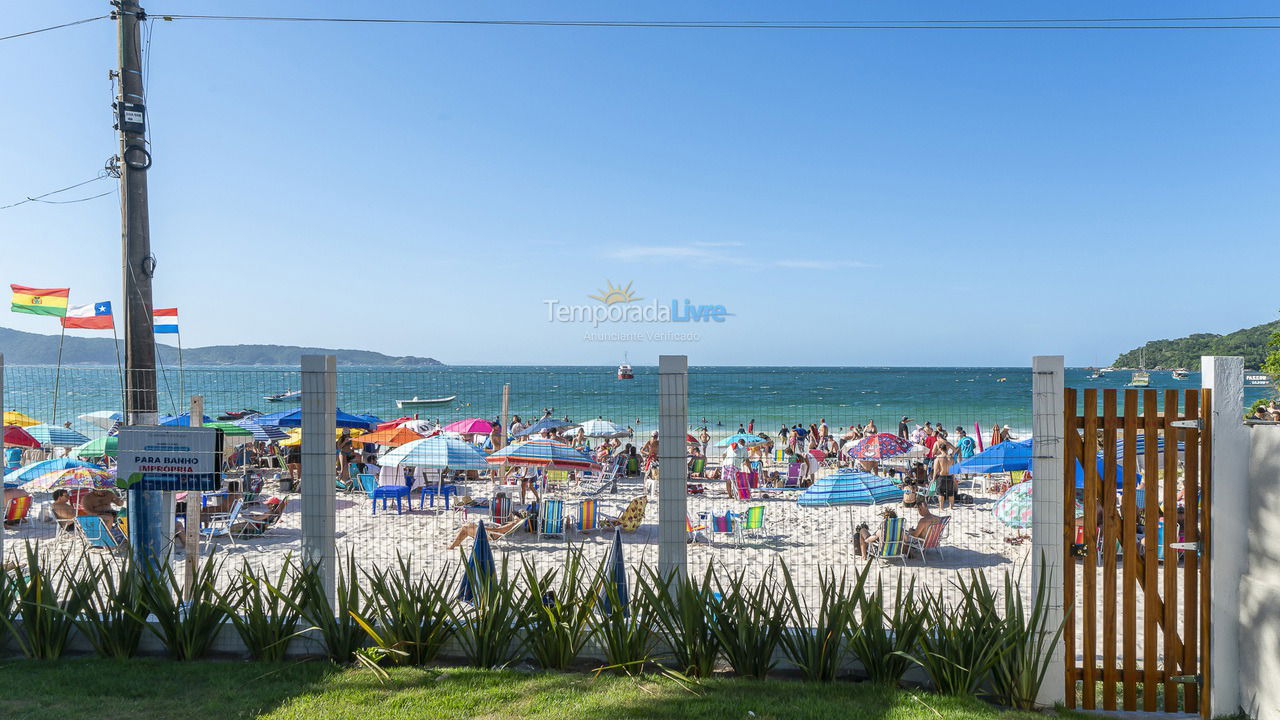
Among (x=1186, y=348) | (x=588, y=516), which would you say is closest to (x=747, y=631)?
(x=588, y=516)

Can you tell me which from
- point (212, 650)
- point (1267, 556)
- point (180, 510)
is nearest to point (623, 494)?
point (180, 510)

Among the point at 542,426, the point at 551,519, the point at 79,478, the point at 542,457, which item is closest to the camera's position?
the point at 542,457

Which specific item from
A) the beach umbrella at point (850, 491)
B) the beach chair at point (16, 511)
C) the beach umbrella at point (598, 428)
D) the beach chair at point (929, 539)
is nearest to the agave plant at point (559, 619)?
the beach umbrella at point (850, 491)

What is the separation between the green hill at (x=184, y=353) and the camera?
43.2ft

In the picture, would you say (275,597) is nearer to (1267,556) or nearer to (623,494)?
(1267,556)

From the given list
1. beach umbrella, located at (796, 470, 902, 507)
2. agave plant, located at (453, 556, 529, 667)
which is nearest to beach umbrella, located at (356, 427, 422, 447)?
beach umbrella, located at (796, 470, 902, 507)

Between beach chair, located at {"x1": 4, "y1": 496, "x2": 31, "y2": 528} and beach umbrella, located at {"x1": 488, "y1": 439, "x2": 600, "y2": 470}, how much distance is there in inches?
295

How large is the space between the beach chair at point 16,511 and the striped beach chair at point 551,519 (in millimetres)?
7958

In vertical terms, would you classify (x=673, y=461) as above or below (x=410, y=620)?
above

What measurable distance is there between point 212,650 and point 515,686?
6.57 ft

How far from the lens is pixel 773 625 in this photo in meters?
4.01

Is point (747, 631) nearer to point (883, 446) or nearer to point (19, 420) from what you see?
point (883, 446)

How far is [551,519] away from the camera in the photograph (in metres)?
10.6

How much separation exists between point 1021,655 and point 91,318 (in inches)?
694
